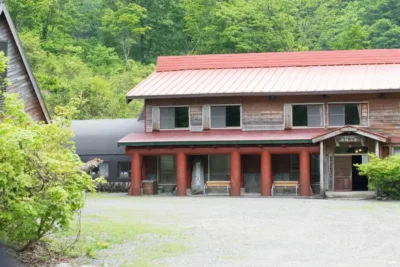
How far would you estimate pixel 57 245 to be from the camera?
1645 cm

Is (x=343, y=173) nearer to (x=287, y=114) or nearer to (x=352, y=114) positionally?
(x=352, y=114)

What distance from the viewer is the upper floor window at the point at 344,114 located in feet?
123

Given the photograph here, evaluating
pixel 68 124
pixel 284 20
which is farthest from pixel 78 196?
pixel 284 20

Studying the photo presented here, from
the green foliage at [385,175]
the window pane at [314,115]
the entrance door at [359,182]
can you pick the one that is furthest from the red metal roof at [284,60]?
the green foliage at [385,175]

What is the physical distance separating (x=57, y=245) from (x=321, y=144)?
829 inches

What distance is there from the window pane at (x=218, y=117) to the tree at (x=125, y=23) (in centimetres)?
3731

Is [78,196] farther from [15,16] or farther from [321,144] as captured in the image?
[15,16]

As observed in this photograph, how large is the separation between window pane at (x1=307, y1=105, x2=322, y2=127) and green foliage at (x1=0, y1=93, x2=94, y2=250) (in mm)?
23473

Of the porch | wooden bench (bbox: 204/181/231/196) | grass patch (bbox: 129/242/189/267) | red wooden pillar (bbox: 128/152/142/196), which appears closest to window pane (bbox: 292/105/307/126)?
the porch

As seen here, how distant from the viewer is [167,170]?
4016cm

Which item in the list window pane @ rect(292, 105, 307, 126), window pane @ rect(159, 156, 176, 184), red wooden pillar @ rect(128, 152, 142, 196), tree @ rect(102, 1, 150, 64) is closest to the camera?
red wooden pillar @ rect(128, 152, 142, 196)

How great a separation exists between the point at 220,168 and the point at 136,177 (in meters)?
4.48

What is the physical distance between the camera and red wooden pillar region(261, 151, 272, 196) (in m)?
36.2

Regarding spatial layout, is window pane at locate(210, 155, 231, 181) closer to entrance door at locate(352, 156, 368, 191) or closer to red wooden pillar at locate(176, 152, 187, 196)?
red wooden pillar at locate(176, 152, 187, 196)
